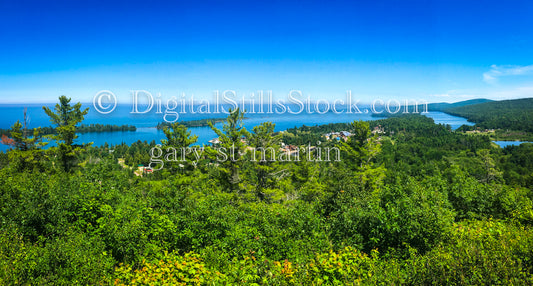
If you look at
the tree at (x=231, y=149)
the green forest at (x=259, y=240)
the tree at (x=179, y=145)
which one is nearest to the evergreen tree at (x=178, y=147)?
the tree at (x=179, y=145)

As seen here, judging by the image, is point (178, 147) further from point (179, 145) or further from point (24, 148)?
point (24, 148)

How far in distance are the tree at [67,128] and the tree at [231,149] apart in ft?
44.6

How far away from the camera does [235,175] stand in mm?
23469

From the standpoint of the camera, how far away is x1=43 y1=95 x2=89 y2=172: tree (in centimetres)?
2420

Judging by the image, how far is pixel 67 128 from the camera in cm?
2364

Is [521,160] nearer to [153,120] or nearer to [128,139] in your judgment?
[128,139]

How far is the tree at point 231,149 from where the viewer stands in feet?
Answer: 74.0

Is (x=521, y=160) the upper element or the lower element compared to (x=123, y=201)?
lower

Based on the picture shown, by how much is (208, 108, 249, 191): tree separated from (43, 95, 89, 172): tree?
536 inches

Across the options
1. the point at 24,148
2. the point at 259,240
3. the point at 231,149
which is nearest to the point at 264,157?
the point at 231,149

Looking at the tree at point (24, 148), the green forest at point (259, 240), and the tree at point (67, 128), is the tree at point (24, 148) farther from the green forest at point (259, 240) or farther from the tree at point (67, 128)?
the green forest at point (259, 240)

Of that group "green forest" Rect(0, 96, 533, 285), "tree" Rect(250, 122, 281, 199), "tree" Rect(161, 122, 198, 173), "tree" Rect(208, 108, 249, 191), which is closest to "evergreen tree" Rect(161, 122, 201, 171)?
"tree" Rect(161, 122, 198, 173)

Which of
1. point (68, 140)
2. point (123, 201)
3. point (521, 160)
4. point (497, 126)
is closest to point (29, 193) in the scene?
point (123, 201)

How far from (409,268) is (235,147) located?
60.0 feet
